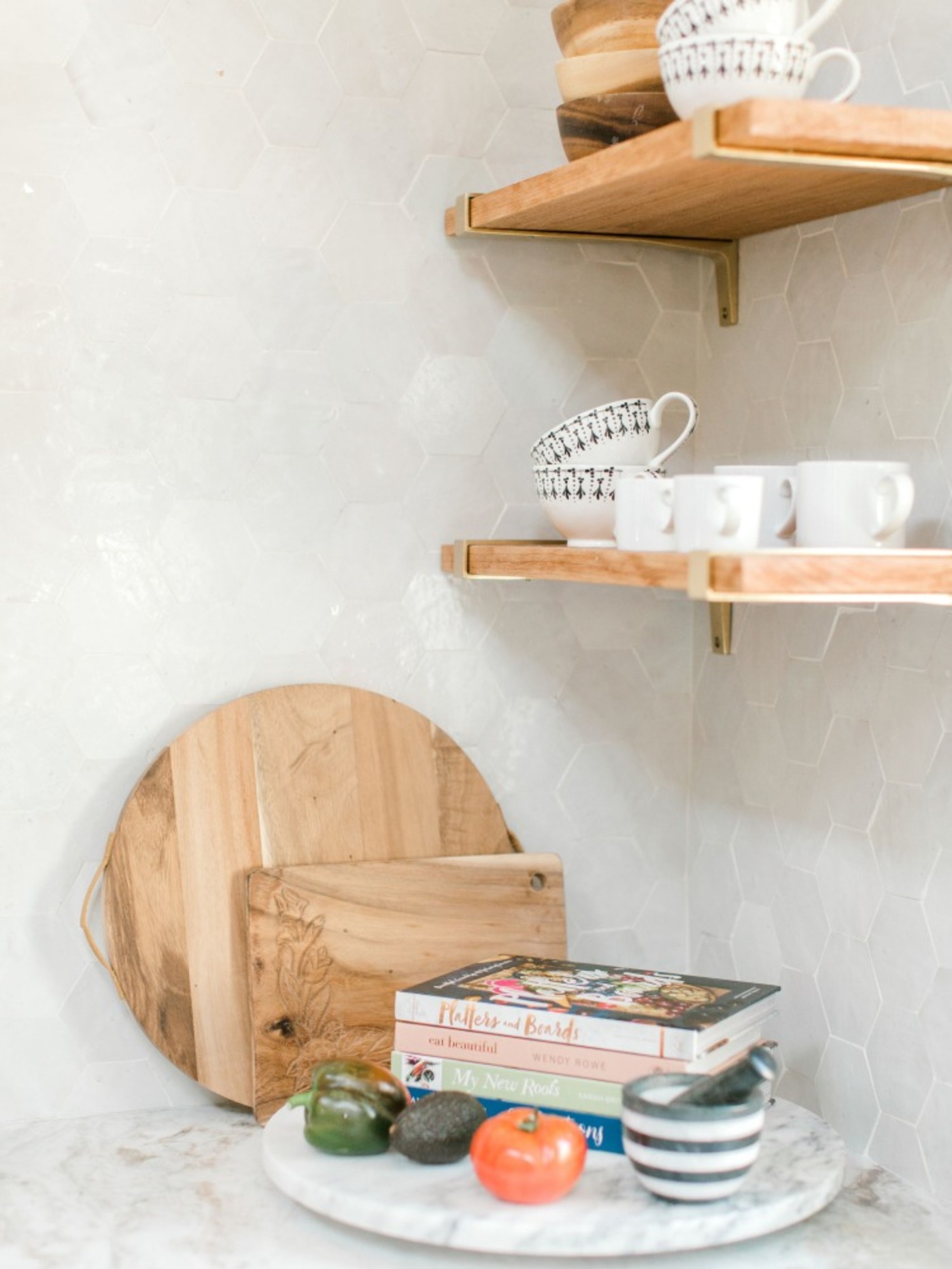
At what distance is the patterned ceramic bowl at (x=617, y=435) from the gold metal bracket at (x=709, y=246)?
9.9 inches

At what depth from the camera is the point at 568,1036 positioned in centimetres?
112

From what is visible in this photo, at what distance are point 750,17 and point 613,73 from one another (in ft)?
0.72

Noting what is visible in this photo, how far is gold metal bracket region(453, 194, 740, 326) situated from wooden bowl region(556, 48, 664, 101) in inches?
7.9

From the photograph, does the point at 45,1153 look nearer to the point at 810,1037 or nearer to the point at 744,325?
the point at 810,1037

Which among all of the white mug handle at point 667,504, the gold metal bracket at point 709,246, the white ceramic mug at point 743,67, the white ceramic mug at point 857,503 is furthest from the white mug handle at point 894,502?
the gold metal bracket at point 709,246

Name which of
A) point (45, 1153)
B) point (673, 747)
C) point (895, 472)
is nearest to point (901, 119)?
point (895, 472)

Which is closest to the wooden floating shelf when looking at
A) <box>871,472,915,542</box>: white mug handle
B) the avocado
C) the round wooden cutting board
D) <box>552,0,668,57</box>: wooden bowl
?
<box>552,0,668,57</box>: wooden bowl

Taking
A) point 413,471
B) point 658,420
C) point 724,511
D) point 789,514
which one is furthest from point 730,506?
point 413,471

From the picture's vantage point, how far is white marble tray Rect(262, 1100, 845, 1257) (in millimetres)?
995

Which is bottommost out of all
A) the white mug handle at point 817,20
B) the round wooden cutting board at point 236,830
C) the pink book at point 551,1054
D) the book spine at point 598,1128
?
the book spine at point 598,1128

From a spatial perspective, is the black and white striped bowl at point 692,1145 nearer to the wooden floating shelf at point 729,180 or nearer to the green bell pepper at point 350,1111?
the green bell pepper at point 350,1111

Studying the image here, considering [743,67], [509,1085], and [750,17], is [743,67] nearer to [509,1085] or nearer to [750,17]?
[750,17]

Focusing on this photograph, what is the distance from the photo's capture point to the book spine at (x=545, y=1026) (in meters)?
1.10

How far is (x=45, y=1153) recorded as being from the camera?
1238 mm
